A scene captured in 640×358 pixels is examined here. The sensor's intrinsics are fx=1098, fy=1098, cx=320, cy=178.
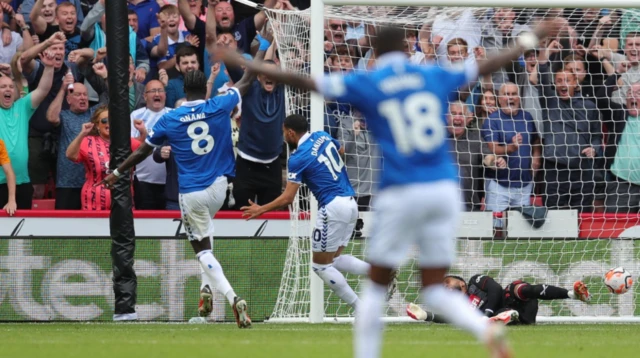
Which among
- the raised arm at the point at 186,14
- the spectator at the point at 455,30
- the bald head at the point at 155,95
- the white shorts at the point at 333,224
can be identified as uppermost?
the raised arm at the point at 186,14

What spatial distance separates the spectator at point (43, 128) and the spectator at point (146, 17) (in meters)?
1.88

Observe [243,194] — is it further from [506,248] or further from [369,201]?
[506,248]

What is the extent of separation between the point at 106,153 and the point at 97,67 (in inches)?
64.9

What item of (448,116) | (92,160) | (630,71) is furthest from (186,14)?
(630,71)

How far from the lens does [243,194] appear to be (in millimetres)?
14406

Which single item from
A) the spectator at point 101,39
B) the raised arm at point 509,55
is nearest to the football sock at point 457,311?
the raised arm at point 509,55

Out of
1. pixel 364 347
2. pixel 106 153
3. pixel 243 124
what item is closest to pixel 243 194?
pixel 243 124

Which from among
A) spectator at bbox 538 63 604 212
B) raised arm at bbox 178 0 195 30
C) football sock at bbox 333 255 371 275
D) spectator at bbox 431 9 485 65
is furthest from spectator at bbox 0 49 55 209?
spectator at bbox 538 63 604 212

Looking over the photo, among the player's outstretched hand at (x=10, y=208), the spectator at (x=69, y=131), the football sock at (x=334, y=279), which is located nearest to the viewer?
the football sock at (x=334, y=279)

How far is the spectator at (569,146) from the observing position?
14336mm

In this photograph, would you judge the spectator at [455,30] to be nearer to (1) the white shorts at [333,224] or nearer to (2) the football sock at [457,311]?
(1) the white shorts at [333,224]

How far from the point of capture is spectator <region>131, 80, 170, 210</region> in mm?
14398

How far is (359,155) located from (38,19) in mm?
4872

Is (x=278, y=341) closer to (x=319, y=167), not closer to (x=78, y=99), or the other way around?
(x=319, y=167)
